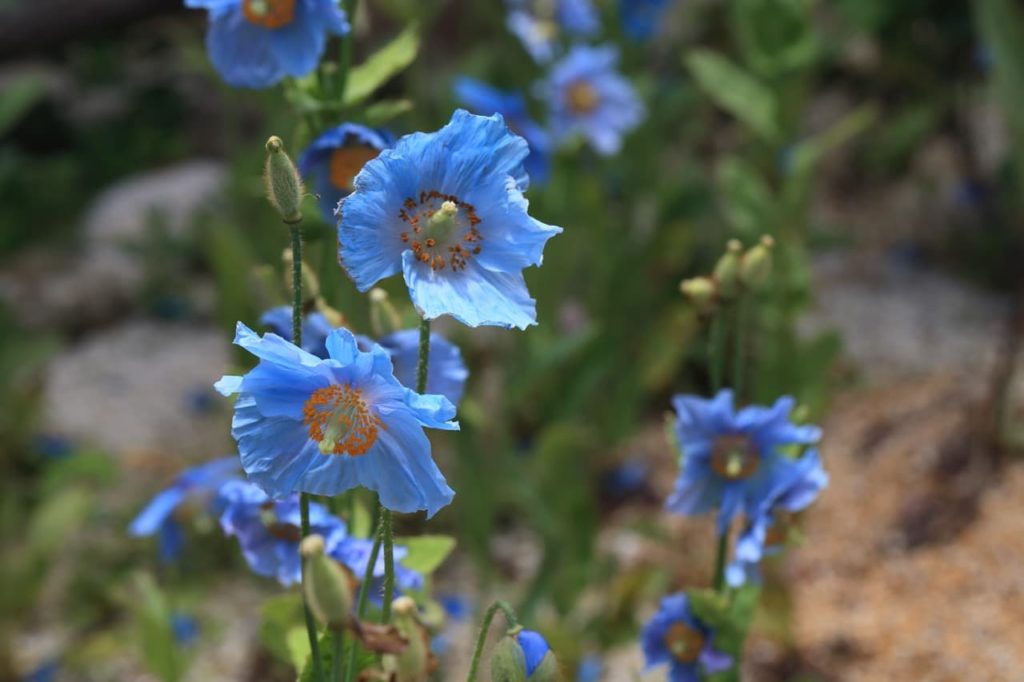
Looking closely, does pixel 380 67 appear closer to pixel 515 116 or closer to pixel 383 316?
pixel 383 316

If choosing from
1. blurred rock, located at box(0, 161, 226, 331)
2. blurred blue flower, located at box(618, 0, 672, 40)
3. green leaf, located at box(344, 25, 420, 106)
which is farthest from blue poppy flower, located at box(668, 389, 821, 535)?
blurred rock, located at box(0, 161, 226, 331)

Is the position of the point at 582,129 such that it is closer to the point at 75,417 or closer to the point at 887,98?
the point at 75,417

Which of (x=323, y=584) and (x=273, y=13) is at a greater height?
(x=273, y=13)

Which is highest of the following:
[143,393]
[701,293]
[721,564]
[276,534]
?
[701,293]

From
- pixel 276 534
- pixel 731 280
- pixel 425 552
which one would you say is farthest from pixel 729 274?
pixel 276 534

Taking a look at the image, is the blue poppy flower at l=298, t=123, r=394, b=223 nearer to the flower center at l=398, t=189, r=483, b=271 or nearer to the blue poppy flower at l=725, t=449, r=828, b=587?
the flower center at l=398, t=189, r=483, b=271

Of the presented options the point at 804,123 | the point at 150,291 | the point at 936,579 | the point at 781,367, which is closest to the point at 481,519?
the point at 781,367

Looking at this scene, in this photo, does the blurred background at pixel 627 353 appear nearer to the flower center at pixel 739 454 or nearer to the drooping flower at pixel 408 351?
the drooping flower at pixel 408 351
